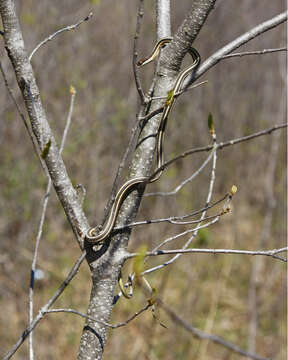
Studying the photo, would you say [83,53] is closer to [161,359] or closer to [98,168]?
[98,168]

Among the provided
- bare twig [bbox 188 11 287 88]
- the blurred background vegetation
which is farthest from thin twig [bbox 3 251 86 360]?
the blurred background vegetation

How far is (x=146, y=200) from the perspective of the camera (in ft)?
21.6

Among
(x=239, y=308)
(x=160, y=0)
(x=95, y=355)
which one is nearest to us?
(x=95, y=355)

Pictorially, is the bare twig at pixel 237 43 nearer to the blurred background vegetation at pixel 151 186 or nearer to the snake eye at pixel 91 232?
the snake eye at pixel 91 232

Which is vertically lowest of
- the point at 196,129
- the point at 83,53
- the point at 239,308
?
the point at 239,308

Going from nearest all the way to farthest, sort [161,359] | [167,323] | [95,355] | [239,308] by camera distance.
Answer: [95,355]
[161,359]
[167,323]
[239,308]

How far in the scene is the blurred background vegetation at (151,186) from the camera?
5.41 metres

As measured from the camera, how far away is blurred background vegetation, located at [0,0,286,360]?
541cm

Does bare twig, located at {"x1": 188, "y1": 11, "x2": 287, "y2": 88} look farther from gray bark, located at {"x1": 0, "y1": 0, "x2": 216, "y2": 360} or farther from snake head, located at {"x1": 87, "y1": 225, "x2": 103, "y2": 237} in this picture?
snake head, located at {"x1": 87, "y1": 225, "x2": 103, "y2": 237}

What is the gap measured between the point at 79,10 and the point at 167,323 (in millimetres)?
3785

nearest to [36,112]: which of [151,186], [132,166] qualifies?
[132,166]

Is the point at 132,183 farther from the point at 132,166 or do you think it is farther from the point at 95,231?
the point at 95,231

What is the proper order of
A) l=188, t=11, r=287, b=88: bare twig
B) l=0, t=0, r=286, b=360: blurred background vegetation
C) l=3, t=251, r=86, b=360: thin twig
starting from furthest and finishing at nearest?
l=0, t=0, r=286, b=360: blurred background vegetation
l=188, t=11, r=287, b=88: bare twig
l=3, t=251, r=86, b=360: thin twig

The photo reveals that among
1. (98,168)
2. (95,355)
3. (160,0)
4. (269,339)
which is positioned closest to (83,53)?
(98,168)
